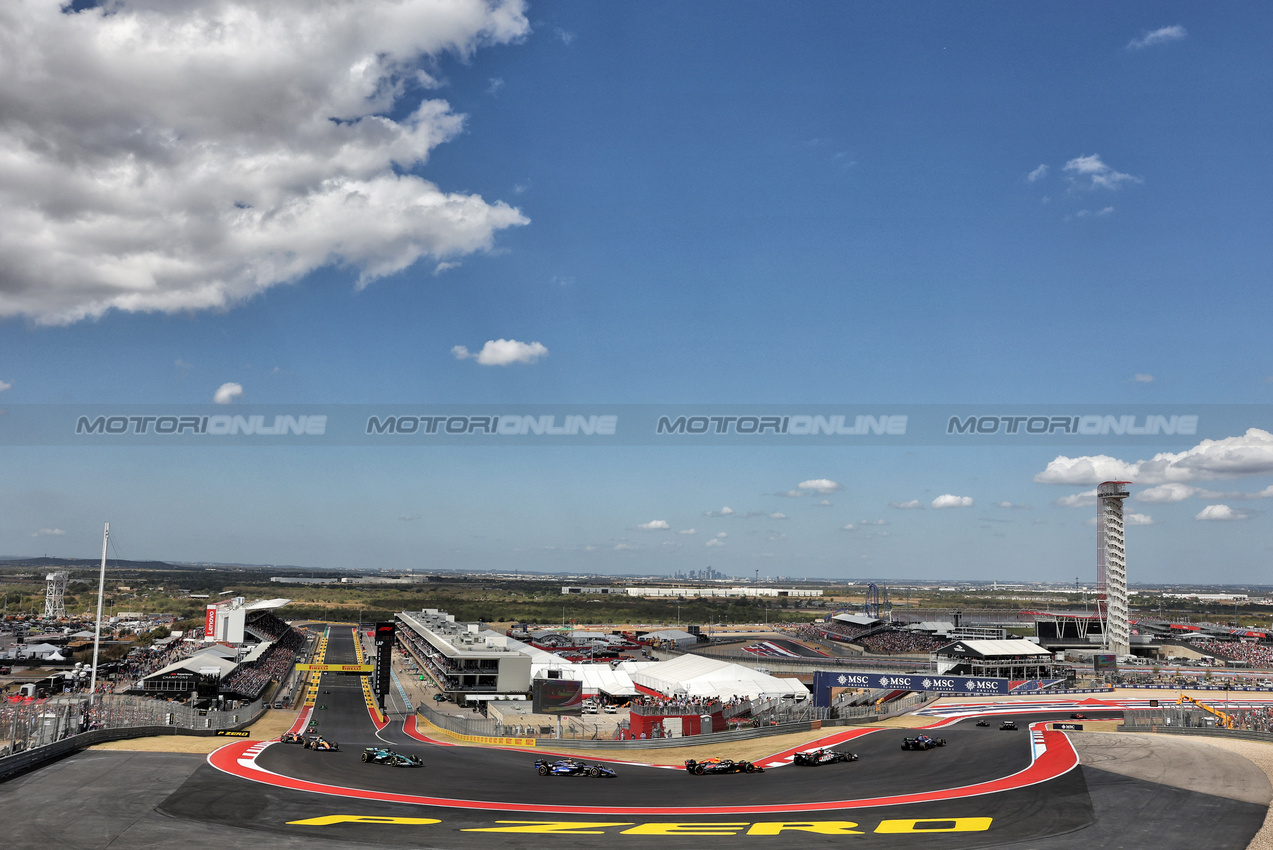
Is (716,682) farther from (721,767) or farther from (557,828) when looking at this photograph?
(557,828)

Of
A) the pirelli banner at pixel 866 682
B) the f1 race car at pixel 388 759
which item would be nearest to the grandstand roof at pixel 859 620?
the pirelli banner at pixel 866 682

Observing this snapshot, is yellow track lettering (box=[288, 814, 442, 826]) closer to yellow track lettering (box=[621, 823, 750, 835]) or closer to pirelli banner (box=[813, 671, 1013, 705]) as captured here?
yellow track lettering (box=[621, 823, 750, 835])

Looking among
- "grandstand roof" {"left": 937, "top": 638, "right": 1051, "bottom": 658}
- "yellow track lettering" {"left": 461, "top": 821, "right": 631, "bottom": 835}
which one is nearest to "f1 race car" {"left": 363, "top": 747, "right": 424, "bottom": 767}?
"yellow track lettering" {"left": 461, "top": 821, "right": 631, "bottom": 835}

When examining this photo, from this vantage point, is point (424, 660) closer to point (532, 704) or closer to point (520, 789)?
point (532, 704)

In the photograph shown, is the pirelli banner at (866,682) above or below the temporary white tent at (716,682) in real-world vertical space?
above

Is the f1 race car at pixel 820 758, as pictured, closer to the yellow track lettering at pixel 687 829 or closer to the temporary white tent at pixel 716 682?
the yellow track lettering at pixel 687 829
